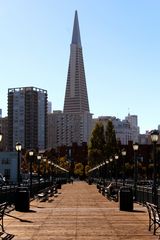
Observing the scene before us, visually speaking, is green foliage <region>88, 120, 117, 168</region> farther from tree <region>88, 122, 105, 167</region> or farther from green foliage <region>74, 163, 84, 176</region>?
green foliage <region>74, 163, 84, 176</region>

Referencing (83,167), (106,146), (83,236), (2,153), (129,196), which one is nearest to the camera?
(83,236)

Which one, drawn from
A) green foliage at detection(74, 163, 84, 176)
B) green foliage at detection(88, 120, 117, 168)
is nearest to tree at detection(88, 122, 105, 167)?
green foliage at detection(88, 120, 117, 168)

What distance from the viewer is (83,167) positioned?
641 ft

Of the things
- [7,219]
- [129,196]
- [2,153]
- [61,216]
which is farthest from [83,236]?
[2,153]

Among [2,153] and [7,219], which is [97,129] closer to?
[2,153]

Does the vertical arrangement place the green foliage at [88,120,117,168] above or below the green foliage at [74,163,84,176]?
above

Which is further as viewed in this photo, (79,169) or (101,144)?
(79,169)

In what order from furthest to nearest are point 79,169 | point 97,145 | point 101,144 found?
point 79,169 → point 97,145 → point 101,144

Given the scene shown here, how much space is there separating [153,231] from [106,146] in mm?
114407

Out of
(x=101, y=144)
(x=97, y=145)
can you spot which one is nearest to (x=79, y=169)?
(x=97, y=145)

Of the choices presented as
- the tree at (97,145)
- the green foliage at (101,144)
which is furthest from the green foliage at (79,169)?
the tree at (97,145)

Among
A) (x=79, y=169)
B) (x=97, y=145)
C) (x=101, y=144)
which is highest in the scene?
(x=101, y=144)

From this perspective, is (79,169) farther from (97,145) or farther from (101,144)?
(101,144)

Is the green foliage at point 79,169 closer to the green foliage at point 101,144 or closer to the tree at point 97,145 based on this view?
the green foliage at point 101,144
